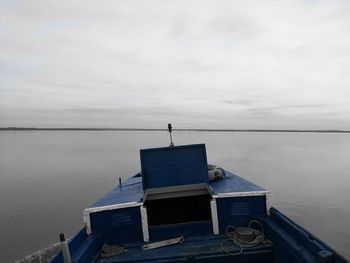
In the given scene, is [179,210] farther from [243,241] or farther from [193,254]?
[243,241]

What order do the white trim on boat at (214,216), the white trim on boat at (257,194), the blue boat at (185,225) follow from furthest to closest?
the white trim on boat at (257,194) → the white trim on boat at (214,216) → the blue boat at (185,225)

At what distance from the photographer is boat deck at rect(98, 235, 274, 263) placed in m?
5.69

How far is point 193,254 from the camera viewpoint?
577cm

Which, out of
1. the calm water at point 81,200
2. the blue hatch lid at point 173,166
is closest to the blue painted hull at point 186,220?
the blue hatch lid at point 173,166

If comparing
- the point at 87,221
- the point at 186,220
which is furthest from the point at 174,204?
the point at 87,221

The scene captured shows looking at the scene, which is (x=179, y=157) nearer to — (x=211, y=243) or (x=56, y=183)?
(x=211, y=243)

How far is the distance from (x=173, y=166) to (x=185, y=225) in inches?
65.9

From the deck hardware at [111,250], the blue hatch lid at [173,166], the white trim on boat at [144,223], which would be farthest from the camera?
the blue hatch lid at [173,166]

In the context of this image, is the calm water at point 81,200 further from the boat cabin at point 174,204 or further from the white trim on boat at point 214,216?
the white trim on boat at point 214,216

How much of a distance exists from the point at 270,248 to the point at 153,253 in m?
2.60

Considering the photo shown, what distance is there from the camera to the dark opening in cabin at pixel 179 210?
306 inches

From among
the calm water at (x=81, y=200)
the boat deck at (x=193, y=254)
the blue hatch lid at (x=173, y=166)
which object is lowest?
the calm water at (x=81, y=200)

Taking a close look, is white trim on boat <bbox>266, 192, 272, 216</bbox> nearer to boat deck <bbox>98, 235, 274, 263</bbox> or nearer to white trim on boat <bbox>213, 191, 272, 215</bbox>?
white trim on boat <bbox>213, 191, 272, 215</bbox>

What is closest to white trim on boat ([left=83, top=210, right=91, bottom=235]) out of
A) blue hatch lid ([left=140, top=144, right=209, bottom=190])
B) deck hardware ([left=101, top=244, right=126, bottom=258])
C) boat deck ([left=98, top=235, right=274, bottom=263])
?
deck hardware ([left=101, top=244, right=126, bottom=258])
